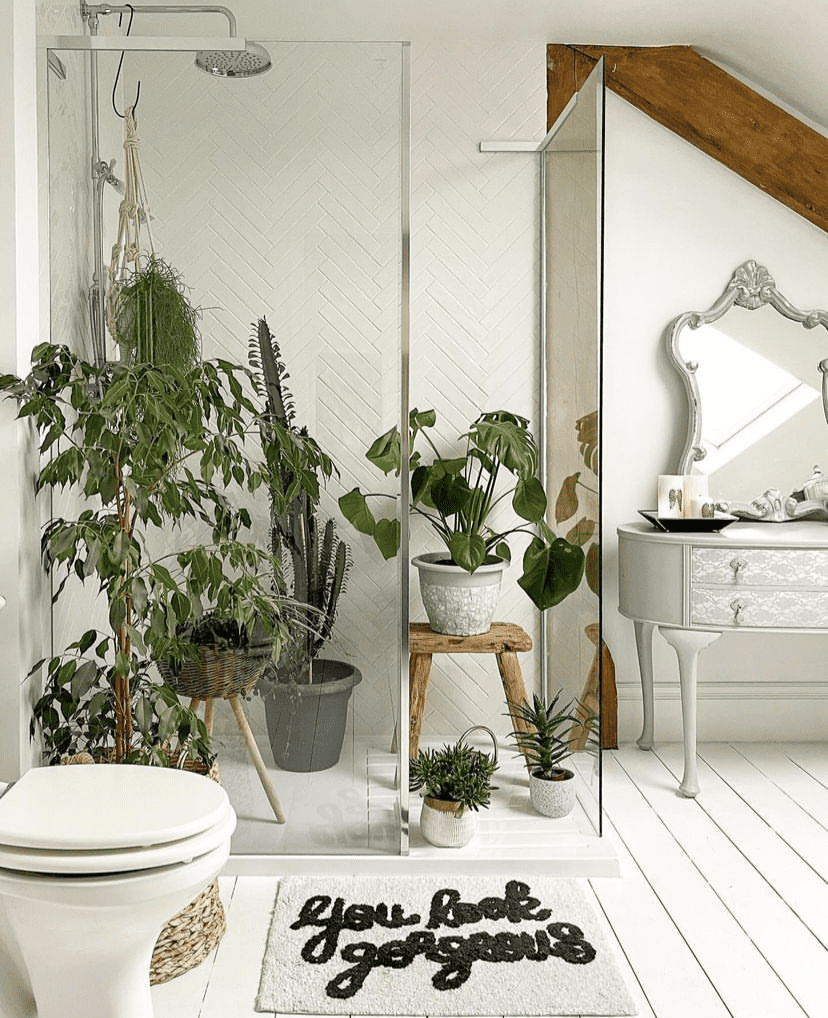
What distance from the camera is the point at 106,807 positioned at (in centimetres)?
184

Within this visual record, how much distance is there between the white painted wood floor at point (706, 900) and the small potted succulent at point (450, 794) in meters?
0.36

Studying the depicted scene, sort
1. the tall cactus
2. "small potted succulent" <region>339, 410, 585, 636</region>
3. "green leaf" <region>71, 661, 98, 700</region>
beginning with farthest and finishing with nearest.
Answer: "small potted succulent" <region>339, 410, 585, 636</region>
the tall cactus
"green leaf" <region>71, 661, 98, 700</region>

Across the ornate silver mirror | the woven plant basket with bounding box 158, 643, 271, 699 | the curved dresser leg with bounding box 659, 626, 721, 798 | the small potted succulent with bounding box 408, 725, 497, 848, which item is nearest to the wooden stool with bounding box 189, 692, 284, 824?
the woven plant basket with bounding box 158, 643, 271, 699

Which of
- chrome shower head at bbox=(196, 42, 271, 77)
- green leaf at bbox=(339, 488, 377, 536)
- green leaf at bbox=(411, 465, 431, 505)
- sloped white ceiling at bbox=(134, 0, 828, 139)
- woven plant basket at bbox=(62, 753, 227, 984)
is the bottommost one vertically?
woven plant basket at bbox=(62, 753, 227, 984)

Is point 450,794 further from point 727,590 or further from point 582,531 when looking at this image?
point 727,590

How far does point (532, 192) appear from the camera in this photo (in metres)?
3.56

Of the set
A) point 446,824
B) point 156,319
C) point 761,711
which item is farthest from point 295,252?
point 761,711

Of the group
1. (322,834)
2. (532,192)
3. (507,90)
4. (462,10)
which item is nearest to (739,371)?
(532,192)

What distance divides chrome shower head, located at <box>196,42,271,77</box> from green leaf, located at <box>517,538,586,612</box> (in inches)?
59.6

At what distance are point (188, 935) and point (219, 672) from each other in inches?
24.7

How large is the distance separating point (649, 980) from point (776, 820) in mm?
1064

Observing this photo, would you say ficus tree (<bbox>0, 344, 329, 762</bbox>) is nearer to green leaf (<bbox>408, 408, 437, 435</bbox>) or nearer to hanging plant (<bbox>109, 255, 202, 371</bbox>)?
hanging plant (<bbox>109, 255, 202, 371</bbox>)

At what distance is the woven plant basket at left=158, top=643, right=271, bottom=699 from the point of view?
2.56 meters

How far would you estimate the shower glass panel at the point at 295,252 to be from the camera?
254cm
